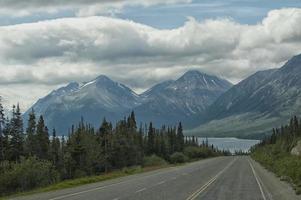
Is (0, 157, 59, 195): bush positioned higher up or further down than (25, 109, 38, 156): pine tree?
further down

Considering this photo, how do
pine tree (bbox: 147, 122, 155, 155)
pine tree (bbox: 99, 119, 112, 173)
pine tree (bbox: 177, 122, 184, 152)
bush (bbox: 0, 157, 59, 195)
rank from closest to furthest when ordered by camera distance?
1. bush (bbox: 0, 157, 59, 195)
2. pine tree (bbox: 99, 119, 112, 173)
3. pine tree (bbox: 147, 122, 155, 155)
4. pine tree (bbox: 177, 122, 184, 152)

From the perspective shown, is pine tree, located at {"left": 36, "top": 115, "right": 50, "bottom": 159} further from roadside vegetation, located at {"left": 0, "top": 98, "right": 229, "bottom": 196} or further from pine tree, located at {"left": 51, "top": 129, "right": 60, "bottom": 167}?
pine tree, located at {"left": 51, "top": 129, "right": 60, "bottom": 167}

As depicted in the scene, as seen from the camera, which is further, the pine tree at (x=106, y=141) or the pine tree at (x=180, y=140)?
the pine tree at (x=180, y=140)

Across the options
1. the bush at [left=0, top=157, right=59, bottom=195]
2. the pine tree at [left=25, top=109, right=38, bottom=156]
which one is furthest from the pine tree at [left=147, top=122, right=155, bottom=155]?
the bush at [left=0, top=157, right=59, bottom=195]

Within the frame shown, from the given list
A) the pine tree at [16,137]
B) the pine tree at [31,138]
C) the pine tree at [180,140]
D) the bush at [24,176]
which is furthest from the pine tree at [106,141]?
the pine tree at [180,140]

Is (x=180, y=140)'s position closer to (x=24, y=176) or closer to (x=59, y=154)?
(x=59, y=154)

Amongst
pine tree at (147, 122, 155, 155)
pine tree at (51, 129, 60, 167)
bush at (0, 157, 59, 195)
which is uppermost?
pine tree at (147, 122, 155, 155)

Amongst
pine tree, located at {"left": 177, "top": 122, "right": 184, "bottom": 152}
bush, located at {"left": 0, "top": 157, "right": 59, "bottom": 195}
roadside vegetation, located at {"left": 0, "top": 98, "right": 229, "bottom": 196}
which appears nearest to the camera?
bush, located at {"left": 0, "top": 157, "right": 59, "bottom": 195}

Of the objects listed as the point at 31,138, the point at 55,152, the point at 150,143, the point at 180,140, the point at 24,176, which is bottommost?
the point at 24,176

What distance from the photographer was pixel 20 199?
29.3m

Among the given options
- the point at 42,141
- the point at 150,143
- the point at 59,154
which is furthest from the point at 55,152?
the point at 150,143

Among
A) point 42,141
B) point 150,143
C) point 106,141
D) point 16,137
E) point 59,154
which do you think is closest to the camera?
point 16,137

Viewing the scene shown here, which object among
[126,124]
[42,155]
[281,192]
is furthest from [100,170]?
[281,192]

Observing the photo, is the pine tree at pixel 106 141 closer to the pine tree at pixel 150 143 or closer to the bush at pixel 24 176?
the pine tree at pixel 150 143
